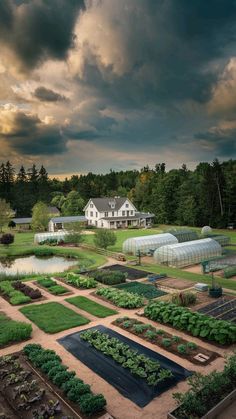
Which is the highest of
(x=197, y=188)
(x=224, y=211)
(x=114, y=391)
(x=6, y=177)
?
(x=6, y=177)

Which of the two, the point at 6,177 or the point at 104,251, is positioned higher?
the point at 6,177

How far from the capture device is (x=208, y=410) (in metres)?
9.33

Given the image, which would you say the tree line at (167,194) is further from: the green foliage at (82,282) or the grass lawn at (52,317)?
the grass lawn at (52,317)

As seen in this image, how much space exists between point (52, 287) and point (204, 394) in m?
15.9

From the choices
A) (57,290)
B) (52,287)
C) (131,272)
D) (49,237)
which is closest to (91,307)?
(57,290)

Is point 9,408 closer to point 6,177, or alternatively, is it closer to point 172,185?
point 172,185

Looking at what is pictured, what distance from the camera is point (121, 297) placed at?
20453 millimetres

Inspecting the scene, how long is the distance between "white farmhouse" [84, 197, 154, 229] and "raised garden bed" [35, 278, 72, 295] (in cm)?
3728

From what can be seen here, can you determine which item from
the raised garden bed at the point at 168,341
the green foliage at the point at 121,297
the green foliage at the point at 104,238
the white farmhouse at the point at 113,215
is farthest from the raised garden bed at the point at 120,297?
the white farmhouse at the point at 113,215

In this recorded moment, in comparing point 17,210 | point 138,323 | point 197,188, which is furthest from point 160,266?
point 17,210

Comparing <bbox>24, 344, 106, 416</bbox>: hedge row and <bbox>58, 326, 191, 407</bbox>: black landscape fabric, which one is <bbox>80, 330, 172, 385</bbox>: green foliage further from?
<bbox>24, 344, 106, 416</bbox>: hedge row

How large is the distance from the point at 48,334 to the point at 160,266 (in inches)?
655

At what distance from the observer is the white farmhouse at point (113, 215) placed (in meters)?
63.8

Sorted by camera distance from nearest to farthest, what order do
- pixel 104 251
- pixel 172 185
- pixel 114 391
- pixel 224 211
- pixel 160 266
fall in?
pixel 114 391, pixel 160 266, pixel 104 251, pixel 224 211, pixel 172 185
